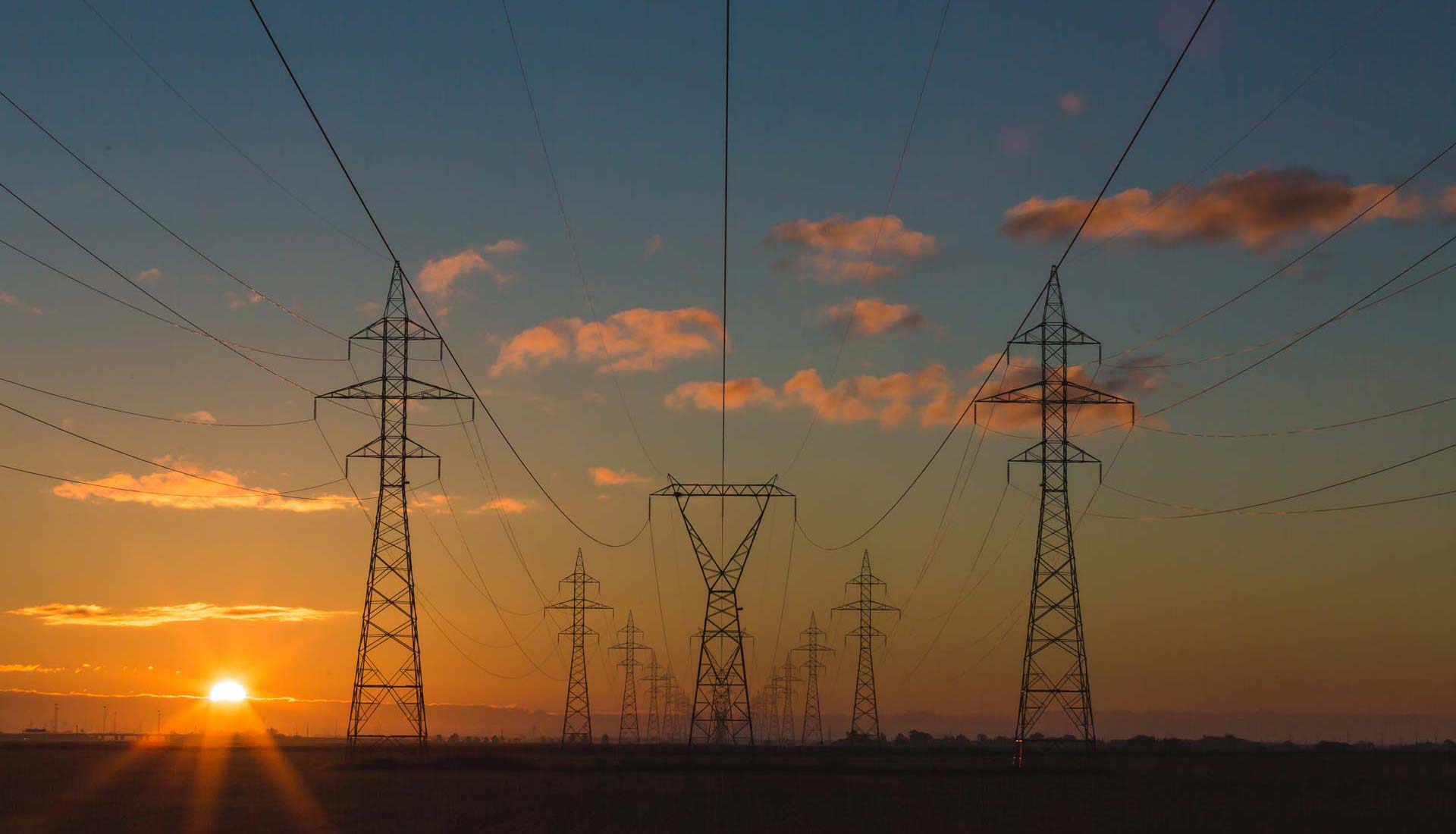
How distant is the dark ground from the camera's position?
41.8 metres

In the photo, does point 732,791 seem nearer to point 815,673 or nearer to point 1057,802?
point 1057,802

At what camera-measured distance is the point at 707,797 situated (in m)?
55.8

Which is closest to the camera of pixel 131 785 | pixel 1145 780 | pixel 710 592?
pixel 131 785

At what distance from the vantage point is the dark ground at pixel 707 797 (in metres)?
41.8

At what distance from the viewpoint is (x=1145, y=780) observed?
229ft

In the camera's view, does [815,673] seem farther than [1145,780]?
Yes

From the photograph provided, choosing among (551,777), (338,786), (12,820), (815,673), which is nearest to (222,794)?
(338,786)

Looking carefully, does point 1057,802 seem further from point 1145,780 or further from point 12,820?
point 12,820

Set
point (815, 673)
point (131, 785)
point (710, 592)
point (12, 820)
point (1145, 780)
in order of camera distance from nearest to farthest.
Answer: point (12, 820) → point (131, 785) → point (1145, 780) → point (710, 592) → point (815, 673)

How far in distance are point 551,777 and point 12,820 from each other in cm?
3227

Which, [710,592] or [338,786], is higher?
[710,592]

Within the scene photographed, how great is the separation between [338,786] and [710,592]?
27175mm

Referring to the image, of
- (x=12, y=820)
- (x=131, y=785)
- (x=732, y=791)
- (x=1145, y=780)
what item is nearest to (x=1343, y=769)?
(x=1145, y=780)

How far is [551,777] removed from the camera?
232ft
